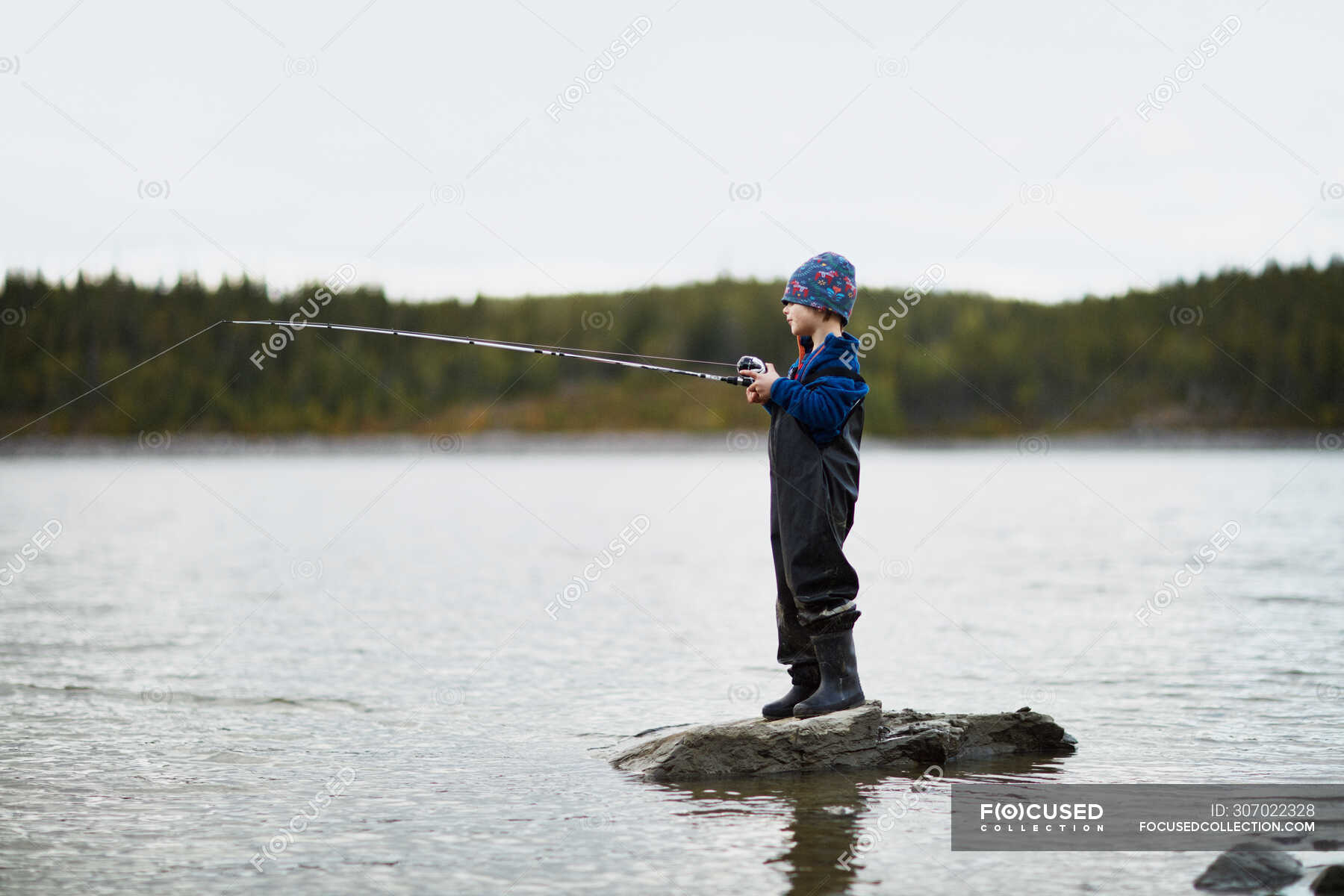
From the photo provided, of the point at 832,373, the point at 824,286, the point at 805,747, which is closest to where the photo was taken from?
the point at 832,373

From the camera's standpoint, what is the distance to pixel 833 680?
25.8 feet

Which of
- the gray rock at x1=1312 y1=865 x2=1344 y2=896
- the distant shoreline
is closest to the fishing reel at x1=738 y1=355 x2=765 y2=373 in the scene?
the gray rock at x1=1312 y1=865 x2=1344 y2=896

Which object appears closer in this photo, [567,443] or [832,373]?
[832,373]

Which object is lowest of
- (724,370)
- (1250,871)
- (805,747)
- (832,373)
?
(1250,871)

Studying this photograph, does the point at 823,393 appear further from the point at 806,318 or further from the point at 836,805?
the point at 836,805

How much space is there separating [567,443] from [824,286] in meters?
172

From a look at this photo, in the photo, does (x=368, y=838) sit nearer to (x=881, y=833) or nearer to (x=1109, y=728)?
(x=881, y=833)

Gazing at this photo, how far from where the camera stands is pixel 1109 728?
9.77 metres

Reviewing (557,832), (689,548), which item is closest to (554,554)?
(689,548)

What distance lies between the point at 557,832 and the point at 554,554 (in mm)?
23604

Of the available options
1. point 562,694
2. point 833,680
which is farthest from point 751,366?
point 562,694

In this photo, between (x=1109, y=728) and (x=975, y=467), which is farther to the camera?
(x=975, y=467)

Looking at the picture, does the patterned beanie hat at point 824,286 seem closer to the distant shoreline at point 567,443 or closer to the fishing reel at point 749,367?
the fishing reel at point 749,367

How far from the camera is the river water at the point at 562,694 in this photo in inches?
238
